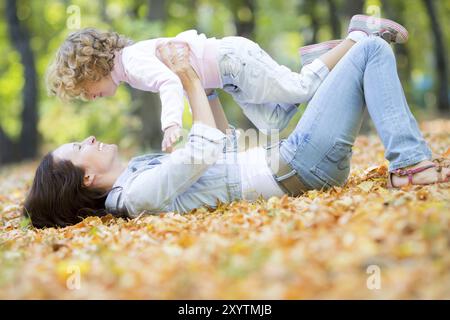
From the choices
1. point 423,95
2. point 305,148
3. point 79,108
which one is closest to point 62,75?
point 305,148

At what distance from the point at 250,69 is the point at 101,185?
1.35 metres

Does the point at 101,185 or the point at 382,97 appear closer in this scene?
the point at 382,97

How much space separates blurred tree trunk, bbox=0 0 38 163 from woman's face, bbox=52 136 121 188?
11185mm

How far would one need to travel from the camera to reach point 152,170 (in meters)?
4.04

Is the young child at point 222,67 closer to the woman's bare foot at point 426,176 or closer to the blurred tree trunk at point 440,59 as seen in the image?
the woman's bare foot at point 426,176

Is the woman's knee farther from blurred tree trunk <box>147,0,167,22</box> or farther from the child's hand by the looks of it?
blurred tree trunk <box>147,0,167,22</box>

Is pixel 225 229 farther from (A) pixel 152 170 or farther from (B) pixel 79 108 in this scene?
(B) pixel 79 108

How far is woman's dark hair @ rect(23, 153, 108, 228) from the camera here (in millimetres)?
4281

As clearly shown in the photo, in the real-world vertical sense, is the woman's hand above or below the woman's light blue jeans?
above

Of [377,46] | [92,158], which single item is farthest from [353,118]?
[92,158]

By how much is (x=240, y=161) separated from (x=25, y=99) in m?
12.1

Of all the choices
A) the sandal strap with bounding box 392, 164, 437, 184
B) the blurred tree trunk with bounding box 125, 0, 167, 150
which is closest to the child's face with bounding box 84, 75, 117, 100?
the sandal strap with bounding box 392, 164, 437, 184
